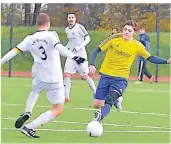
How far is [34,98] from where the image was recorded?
9109mm

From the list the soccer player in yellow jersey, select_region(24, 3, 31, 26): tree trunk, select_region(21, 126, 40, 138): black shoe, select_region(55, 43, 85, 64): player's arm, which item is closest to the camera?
select_region(55, 43, 85, 64): player's arm

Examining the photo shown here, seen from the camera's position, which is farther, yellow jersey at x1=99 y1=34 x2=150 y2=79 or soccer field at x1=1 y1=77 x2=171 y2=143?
yellow jersey at x1=99 y1=34 x2=150 y2=79

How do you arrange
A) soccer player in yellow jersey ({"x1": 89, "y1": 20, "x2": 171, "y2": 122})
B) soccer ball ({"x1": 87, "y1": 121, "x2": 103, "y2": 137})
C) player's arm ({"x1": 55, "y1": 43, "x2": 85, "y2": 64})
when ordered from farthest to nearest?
soccer player in yellow jersey ({"x1": 89, "y1": 20, "x2": 171, "y2": 122}), soccer ball ({"x1": 87, "y1": 121, "x2": 103, "y2": 137}), player's arm ({"x1": 55, "y1": 43, "x2": 85, "y2": 64})

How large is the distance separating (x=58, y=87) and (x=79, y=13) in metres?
17.0

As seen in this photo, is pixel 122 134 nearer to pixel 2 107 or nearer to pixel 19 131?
pixel 19 131

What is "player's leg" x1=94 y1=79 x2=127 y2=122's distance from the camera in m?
8.71

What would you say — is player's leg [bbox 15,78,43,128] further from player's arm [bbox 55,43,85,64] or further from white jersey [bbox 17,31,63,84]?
player's arm [bbox 55,43,85,64]

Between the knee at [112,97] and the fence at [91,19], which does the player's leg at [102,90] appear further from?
the fence at [91,19]

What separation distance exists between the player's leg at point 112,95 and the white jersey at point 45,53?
0.80 metres

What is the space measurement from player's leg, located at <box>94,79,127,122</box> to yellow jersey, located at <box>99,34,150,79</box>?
0.15 metres

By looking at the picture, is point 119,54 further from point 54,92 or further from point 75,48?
point 75,48

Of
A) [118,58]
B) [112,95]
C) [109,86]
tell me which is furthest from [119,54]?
[112,95]

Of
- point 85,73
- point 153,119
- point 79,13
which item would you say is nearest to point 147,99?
point 85,73

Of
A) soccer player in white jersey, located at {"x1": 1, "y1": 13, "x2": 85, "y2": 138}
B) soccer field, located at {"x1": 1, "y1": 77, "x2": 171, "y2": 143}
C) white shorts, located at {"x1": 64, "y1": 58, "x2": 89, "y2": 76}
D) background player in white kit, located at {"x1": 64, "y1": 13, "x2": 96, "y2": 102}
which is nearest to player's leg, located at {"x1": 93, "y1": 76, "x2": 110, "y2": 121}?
soccer field, located at {"x1": 1, "y1": 77, "x2": 171, "y2": 143}
